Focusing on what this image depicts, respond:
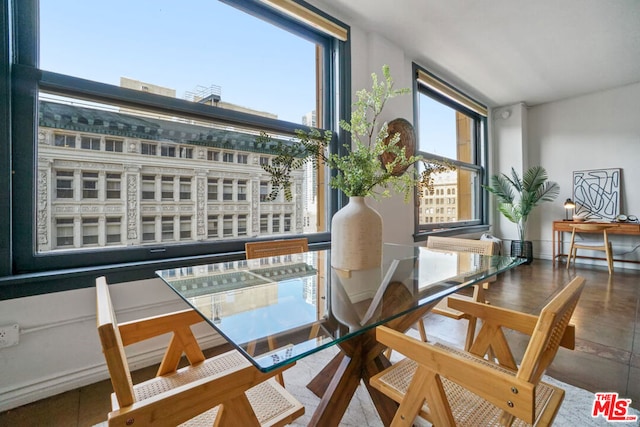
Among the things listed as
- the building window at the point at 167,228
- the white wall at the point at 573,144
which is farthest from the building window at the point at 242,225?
the white wall at the point at 573,144

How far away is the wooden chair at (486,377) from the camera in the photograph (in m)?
0.68

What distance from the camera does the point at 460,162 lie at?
4762 mm

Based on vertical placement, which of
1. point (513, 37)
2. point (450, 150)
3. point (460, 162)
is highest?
point (513, 37)

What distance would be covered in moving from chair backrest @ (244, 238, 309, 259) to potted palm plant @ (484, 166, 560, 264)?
14.4 ft

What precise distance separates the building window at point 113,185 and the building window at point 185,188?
367 mm

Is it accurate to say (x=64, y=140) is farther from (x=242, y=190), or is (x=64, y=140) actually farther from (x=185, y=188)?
(x=242, y=190)

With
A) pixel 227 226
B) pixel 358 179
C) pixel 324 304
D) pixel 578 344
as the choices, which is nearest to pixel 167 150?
pixel 227 226

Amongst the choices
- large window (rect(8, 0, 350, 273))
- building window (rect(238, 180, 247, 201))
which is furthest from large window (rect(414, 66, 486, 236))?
building window (rect(238, 180, 247, 201))

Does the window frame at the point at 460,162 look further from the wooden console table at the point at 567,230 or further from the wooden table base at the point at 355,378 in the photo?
the wooden table base at the point at 355,378

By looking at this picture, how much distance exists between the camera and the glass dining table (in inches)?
31.2

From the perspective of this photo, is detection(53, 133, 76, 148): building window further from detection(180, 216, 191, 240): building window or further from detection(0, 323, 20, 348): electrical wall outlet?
detection(0, 323, 20, 348): electrical wall outlet

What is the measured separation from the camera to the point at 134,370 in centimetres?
176

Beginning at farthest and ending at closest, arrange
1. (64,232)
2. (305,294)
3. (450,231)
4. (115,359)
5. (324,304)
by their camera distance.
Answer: (450,231) → (64,232) → (305,294) → (324,304) → (115,359)

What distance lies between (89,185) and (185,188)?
1.75ft
